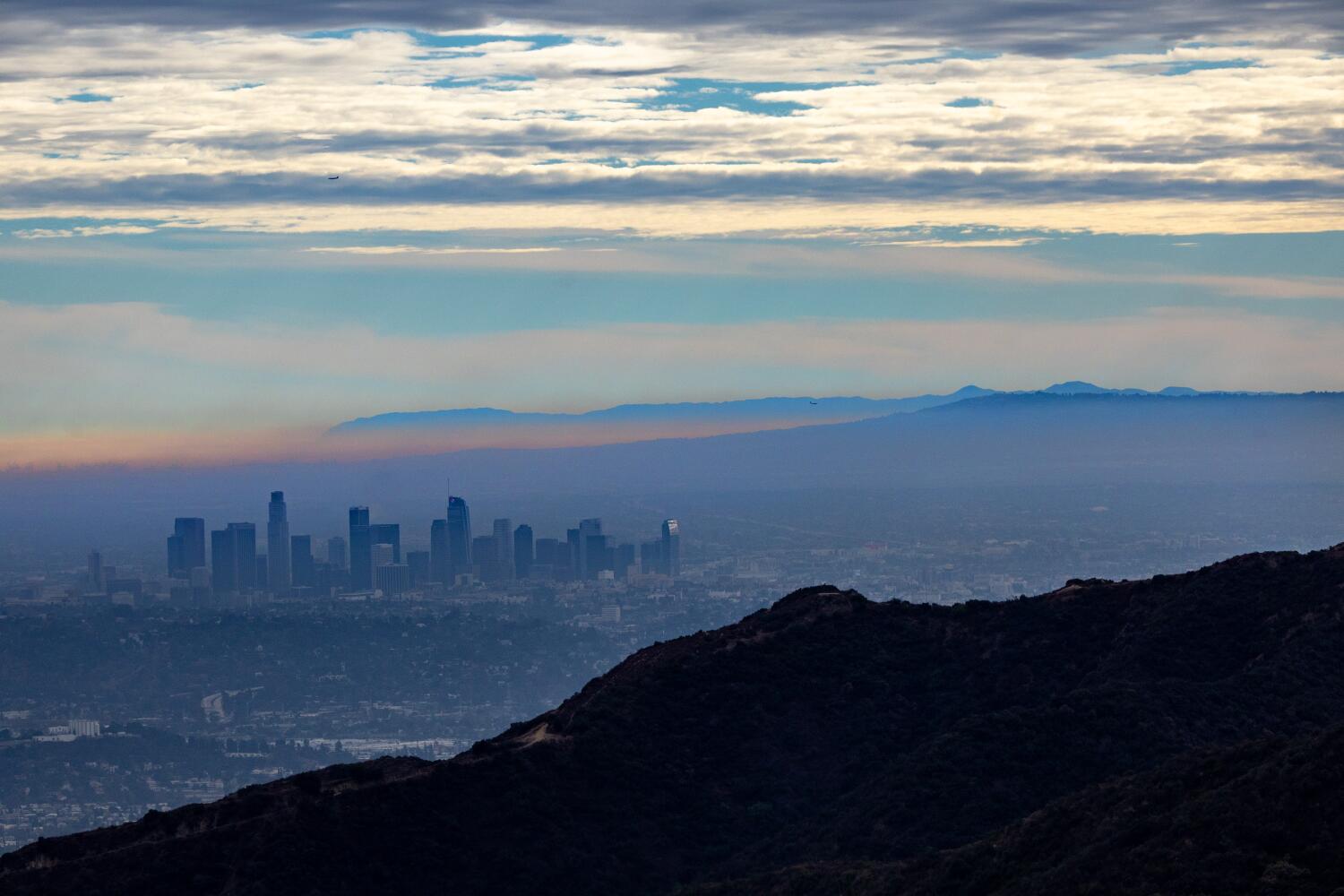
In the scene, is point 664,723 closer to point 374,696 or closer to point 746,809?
point 746,809

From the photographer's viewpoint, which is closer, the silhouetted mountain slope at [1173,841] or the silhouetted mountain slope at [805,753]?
the silhouetted mountain slope at [1173,841]

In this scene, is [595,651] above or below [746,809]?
below

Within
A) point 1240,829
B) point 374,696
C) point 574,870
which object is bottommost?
point 374,696

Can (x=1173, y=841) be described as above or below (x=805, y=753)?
above

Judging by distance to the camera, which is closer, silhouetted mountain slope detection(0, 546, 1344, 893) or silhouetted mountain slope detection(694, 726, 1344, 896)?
silhouetted mountain slope detection(694, 726, 1344, 896)

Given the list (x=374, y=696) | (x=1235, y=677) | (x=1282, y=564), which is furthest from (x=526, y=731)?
(x=374, y=696)

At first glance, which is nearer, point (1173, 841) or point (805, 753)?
point (1173, 841)

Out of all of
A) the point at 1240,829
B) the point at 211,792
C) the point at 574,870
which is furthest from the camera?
the point at 211,792

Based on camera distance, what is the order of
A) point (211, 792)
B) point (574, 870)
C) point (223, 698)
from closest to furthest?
point (574, 870)
point (211, 792)
point (223, 698)
